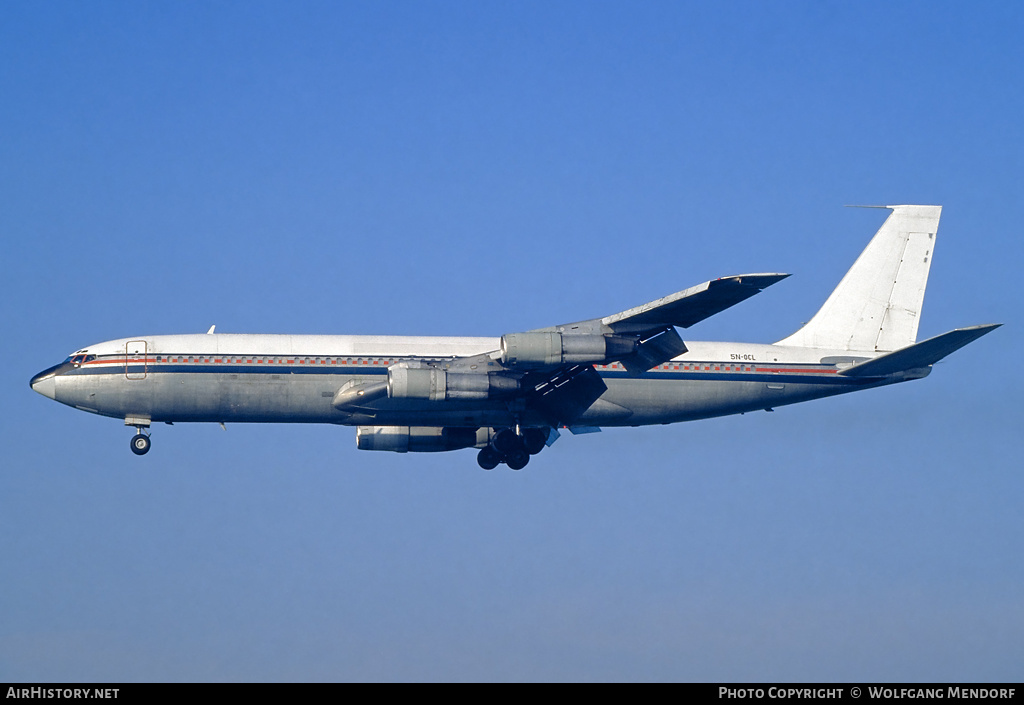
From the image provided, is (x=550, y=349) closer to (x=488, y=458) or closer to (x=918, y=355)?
(x=488, y=458)

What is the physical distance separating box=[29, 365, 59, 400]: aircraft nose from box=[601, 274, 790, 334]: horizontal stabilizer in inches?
937

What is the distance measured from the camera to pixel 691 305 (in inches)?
1932

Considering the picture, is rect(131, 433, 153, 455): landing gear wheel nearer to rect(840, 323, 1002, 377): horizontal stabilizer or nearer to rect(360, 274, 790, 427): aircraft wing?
rect(360, 274, 790, 427): aircraft wing

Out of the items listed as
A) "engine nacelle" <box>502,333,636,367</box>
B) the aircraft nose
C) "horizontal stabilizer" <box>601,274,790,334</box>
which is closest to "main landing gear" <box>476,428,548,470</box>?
"engine nacelle" <box>502,333,636,367</box>

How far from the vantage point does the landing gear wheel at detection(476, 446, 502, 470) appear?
58375mm

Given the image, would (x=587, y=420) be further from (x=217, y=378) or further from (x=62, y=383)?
(x=62, y=383)

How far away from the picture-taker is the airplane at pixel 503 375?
2023 inches

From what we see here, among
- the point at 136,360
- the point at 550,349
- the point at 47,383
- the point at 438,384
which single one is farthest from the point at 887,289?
the point at 47,383
